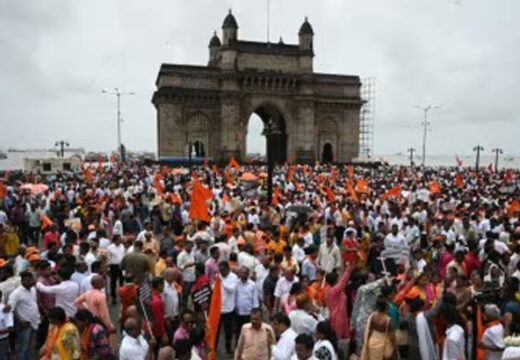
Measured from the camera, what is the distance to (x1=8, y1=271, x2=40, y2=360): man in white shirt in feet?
23.3

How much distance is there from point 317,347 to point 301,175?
30157mm

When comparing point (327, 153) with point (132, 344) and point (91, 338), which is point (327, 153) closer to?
point (91, 338)

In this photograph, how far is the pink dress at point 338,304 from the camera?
290 inches

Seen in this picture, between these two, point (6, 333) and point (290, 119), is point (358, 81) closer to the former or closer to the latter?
point (290, 119)

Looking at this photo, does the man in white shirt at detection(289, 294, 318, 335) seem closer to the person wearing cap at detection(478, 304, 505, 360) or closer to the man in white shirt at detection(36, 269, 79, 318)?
the person wearing cap at detection(478, 304, 505, 360)

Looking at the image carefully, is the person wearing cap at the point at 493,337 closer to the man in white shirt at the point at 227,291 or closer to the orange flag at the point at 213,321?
the orange flag at the point at 213,321

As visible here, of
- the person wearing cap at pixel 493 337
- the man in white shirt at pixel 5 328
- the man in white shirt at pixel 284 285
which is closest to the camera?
the person wearing cap at pixel 493 337

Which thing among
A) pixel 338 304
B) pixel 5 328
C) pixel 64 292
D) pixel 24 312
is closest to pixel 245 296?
pixel 338 304

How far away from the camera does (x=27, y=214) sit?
16.2 metres

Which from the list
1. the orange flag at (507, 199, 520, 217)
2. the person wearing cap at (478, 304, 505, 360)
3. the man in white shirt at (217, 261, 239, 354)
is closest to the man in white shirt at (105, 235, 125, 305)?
the man in white shirt at (217, 261, 239, 354)

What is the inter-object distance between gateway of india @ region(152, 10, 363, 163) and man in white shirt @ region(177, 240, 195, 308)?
50.5m

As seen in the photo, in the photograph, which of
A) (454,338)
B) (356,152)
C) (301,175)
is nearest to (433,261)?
(454,338)

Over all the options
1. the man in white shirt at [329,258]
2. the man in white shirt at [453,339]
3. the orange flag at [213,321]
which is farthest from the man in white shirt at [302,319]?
the man in white shirt at [329,258]

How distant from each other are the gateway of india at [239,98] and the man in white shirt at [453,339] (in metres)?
54.1
